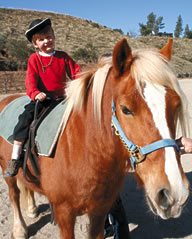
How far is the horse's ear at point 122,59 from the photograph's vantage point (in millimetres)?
1422

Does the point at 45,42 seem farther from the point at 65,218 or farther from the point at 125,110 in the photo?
the point at 65,218

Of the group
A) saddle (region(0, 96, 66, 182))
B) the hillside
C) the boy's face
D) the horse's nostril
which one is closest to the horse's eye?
the horse's nostril

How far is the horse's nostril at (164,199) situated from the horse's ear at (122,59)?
2.74 feet

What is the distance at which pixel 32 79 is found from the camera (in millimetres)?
2332

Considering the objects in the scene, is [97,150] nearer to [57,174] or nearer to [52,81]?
[57,174]

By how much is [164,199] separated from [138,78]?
78 cm

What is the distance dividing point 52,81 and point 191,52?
212 feet

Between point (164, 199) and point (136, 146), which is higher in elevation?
point (136, 146)

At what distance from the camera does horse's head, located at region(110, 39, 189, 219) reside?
1.21 meters

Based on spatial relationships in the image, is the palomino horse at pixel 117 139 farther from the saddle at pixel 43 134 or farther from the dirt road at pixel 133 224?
the dirt road at pixel 133 224

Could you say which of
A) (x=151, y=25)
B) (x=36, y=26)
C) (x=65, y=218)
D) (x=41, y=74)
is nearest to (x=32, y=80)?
(x=41, y=74)

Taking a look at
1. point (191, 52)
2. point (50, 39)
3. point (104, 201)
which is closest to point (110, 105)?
point (104, 201)

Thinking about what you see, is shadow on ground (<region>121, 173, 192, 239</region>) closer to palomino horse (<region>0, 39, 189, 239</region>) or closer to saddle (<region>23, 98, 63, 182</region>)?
palomino horse (<region>0, 39, 189, 239</region>)

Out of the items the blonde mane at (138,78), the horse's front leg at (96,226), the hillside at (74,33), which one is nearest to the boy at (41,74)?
the blonde mane at (138,78)
